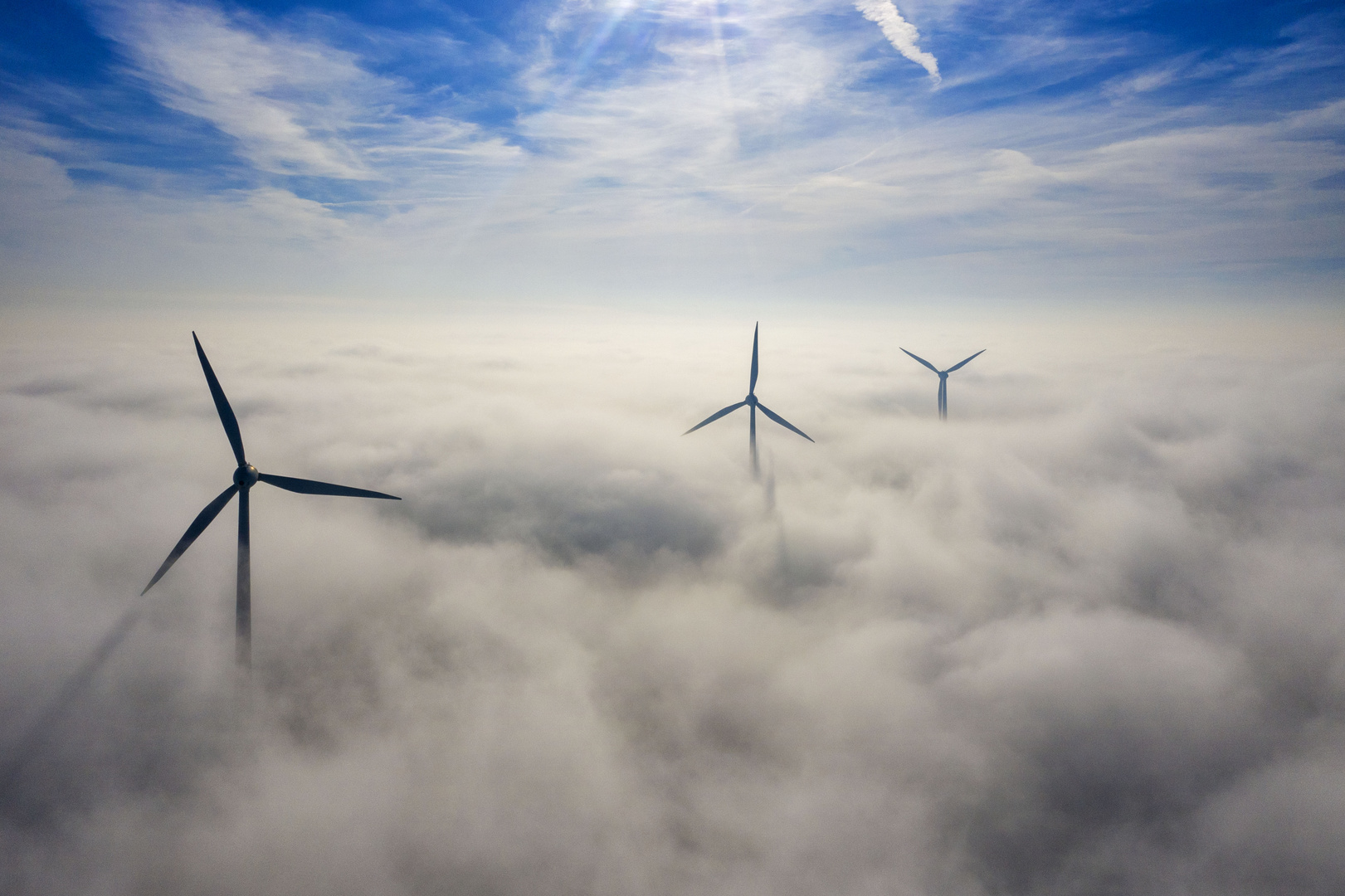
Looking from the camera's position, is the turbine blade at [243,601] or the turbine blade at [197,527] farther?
the turbine blade at [197,527]

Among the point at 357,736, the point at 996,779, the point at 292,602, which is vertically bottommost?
the point at 996,779

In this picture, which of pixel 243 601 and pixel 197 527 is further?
pixel 197 527

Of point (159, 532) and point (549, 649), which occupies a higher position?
point (159, 532)

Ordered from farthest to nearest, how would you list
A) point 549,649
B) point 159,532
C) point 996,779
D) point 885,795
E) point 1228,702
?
1. point 159,532
2. point 549,649
3. point 1228,702
4. point 996,779
5. point 885,795

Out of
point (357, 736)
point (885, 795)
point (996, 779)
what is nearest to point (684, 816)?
point (885, 795)

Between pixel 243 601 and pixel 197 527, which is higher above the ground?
pixel 197 527

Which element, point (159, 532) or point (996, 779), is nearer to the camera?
point (996, 779)

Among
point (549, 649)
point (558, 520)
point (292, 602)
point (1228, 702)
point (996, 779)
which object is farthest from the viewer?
point (558, 520)

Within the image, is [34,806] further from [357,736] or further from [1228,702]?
[1228,702]

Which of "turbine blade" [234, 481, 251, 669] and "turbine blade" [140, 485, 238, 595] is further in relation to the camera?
"turbine blade" [140, 485, 238, 595]
